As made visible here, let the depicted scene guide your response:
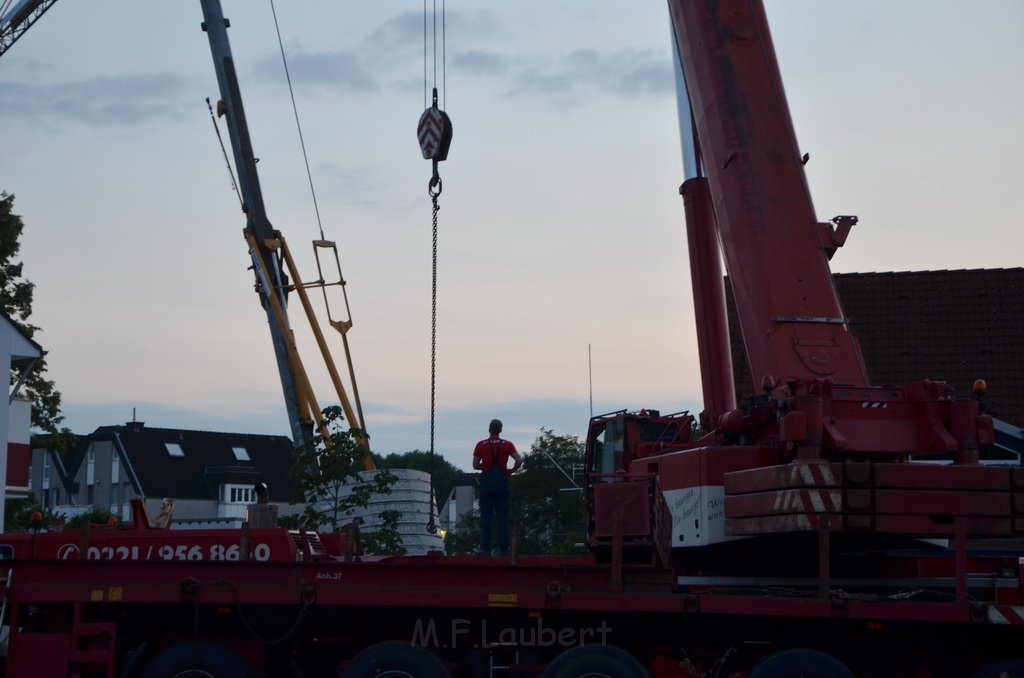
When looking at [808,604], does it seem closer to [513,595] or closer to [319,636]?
[513,595]

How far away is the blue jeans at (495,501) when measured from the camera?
1600 cm

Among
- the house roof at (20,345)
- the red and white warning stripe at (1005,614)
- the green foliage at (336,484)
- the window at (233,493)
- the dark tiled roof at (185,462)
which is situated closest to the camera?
the red and white warning stripe at (1005,614)

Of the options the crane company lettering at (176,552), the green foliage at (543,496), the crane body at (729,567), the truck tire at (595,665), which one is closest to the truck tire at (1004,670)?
the crane body at (729,567)

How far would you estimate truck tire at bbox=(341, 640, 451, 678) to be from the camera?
1096 cm

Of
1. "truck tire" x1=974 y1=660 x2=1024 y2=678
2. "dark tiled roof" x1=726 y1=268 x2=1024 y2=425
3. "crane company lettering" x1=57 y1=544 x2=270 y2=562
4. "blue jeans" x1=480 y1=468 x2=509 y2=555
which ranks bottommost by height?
"truck tire" x1=974 y1=660 x2=1024 y2=678

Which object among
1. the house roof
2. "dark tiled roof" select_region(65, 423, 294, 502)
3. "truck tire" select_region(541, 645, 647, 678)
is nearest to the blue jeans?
"truck tire" select_region(541, 645, 647, 678)

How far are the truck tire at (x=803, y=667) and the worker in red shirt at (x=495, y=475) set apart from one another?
5425mm

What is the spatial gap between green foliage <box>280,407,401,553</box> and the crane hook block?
18.0ft

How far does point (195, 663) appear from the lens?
1112 cm

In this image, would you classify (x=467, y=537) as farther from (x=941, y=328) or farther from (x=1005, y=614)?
(x=1005, y=614)

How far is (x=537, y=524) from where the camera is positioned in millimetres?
64188

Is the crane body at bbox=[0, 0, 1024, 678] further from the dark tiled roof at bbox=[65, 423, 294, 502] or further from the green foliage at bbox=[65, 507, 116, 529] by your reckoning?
the dark tiled roof at bbox=[65, 423, 294, 502]

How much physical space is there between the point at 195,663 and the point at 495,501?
5.57 metres

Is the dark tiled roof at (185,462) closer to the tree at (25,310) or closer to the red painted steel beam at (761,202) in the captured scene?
the tree at (25,310)
